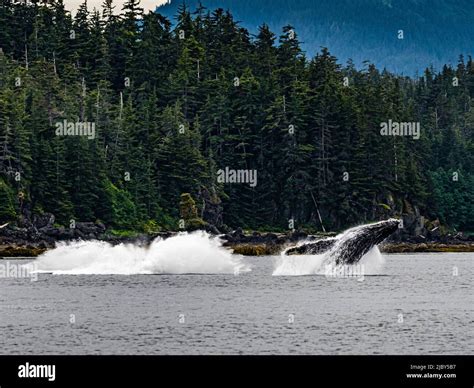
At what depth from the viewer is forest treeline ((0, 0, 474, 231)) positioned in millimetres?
120438

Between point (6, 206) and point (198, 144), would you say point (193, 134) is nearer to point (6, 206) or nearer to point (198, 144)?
point (198, 144)

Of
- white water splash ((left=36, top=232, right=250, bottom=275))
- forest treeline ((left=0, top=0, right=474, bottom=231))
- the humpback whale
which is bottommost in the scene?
white water splash ((left=36, top=232, right=250, bottom=275))

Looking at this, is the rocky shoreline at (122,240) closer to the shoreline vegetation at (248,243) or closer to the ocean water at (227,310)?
the shoreline vegetation at (248,243)

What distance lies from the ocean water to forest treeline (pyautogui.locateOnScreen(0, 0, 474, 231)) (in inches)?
1786

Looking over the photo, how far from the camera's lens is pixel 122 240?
358ft

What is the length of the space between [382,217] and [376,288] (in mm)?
78140

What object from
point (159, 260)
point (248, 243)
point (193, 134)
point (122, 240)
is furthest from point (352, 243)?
point (193, 134)

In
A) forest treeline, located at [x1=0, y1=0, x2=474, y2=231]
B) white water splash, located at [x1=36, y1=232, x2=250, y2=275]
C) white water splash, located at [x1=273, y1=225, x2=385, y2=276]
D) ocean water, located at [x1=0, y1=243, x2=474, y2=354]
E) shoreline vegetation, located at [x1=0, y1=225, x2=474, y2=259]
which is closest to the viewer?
ocean water, located at [x1=0, y1=243, x2=474, y2=354]

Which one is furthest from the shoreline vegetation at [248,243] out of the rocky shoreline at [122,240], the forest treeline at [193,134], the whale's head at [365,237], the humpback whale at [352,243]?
the whale's head at [365,237]

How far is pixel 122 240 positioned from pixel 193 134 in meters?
30.2

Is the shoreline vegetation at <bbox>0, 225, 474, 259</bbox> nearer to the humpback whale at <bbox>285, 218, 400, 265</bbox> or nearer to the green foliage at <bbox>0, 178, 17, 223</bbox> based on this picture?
the green foliage at <bbox>0, 178, 17, 223</bbox>

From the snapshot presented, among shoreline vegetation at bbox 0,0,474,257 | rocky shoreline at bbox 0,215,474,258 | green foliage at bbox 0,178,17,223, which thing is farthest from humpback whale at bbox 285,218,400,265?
green foliage at bbox 0,178,17,223
